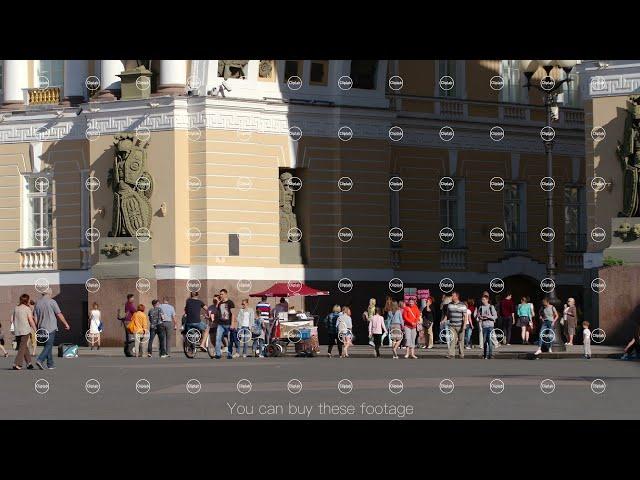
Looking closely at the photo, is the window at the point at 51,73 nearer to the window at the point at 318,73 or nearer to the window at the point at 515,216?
the window at the point at 318,73

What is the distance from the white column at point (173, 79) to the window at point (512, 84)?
12.8 metres

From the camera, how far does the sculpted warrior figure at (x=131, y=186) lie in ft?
180

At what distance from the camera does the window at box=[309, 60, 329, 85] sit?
56.9 metres

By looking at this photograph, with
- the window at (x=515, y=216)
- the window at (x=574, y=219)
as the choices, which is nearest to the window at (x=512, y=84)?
the window at (x=515, y=216)

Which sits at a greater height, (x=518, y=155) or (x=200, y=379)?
(x=518, y=155)

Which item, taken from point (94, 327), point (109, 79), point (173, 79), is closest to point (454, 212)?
point (173, 79)

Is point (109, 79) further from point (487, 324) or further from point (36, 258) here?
point (487, 324)

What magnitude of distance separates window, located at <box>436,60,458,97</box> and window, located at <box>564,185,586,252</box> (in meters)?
5.57

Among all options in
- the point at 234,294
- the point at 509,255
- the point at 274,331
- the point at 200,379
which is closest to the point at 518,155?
the point at 509,255

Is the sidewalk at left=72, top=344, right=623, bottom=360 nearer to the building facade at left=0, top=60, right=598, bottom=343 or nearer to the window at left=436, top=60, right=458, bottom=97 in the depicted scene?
the building facade at left=0, top=60, right=598, bottom=343

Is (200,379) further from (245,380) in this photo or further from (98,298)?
(98,298)

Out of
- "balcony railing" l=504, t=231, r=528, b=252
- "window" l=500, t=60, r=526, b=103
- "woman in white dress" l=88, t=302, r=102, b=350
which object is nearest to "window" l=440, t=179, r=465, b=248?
"balcony railing" l=504, t=231, r=528, b=252

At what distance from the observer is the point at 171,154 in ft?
180

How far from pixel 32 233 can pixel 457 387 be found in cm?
3141
